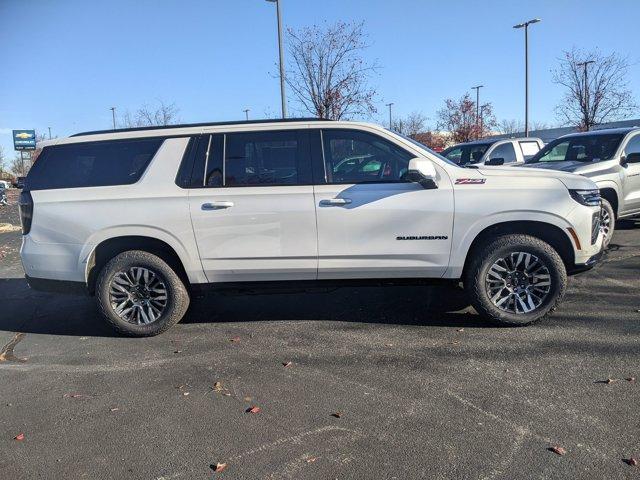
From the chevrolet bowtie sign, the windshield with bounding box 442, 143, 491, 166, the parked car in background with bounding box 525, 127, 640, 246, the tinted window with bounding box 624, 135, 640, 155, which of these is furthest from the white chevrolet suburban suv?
the chevrolet bowtie sign

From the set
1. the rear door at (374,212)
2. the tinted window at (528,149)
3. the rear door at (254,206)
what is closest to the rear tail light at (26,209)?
the rear door at (254,206)

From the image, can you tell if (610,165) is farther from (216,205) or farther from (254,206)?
(216,205)

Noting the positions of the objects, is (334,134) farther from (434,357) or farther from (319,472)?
(319,472)

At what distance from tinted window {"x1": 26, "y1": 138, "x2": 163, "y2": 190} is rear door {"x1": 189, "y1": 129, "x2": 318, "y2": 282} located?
1.84 feet

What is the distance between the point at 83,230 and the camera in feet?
16.7

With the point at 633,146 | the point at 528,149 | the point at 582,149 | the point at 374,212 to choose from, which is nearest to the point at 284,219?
the point at 374,212

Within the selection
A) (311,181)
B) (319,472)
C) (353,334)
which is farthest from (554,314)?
(319,472)

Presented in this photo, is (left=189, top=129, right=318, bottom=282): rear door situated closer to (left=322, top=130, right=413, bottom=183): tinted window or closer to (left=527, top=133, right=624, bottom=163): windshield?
(left=322, top=130, right=413, bottom=183): tinted window

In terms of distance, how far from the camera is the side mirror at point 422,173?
4.63m

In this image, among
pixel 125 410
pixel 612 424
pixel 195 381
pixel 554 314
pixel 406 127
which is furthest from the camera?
pixel 406 127

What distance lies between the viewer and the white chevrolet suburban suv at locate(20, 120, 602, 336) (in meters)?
4.89

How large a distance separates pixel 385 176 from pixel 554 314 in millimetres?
2156

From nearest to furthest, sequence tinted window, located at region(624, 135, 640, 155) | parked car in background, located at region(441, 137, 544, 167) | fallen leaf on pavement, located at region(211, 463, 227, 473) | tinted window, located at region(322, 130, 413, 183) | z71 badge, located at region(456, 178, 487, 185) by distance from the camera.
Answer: fallen leaf on pavement, located at region(211, 463, 227, 473), z71 badge, located at region(456, 178, 487, 185), tinted window, located at region(322, 130, 413, 183), tinted window, located at region(624, 135, 640, 155), parked car in background, located at region(441, 137, 544, 167)

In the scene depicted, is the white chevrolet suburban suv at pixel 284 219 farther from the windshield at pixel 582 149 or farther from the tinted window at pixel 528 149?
the tinted window at pixel 528 149
